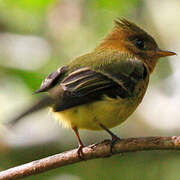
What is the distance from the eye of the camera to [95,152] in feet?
13.6

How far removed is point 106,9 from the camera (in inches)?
224

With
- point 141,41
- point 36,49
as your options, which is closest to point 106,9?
point 141,41

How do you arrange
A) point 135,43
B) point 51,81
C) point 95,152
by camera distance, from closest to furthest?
point 95,152
point 51,81
point 135,43

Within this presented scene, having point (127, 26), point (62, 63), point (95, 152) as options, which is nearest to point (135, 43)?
point (127, 26)

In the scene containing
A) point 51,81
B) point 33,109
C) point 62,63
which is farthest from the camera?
point 62,63

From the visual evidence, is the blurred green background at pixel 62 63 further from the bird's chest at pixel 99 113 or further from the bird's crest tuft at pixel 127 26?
the bird's chest at pixel 99 113

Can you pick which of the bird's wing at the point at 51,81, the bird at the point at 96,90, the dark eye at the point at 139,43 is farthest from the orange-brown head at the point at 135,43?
the bird's wing at the point at 51,81

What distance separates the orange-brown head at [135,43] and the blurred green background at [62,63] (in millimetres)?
404

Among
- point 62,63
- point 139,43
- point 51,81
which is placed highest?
point 139,43

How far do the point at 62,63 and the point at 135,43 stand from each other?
46.0 inches

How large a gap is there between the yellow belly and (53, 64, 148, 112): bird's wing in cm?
6

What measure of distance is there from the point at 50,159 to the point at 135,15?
3.12 meters

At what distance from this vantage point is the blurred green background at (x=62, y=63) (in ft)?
17.7

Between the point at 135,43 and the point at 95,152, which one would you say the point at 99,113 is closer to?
the point at 95,152
